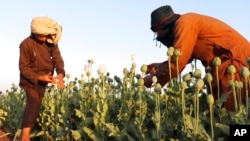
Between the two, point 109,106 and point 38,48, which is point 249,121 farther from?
point 38,48

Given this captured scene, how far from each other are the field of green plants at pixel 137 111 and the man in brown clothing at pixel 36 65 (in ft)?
0.72

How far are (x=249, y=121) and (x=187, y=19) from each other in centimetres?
113

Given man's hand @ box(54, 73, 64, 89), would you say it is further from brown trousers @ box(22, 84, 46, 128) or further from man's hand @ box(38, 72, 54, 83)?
brown trousers @ box(22, 84, 46, 128)

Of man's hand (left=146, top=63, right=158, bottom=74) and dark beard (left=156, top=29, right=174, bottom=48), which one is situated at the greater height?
dark beard (left=156, top=29, right=174, bottom=48)

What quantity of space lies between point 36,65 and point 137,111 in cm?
211

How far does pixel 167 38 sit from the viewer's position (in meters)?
3.86

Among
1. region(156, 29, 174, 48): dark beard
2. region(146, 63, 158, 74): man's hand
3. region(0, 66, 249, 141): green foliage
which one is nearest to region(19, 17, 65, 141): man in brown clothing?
region(0, 66, 249, 141): green foliage

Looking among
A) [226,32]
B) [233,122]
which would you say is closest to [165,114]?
[233,122]

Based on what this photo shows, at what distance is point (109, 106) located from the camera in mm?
4211

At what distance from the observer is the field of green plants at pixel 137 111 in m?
2.91

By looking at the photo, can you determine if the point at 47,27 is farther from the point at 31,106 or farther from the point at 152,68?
the point at 152,68

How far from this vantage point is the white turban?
5090 mm

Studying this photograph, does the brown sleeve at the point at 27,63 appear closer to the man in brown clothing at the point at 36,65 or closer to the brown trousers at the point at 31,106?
the man in brown clothing at the point at 36,65

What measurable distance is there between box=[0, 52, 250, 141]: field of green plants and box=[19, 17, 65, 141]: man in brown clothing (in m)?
0.22
